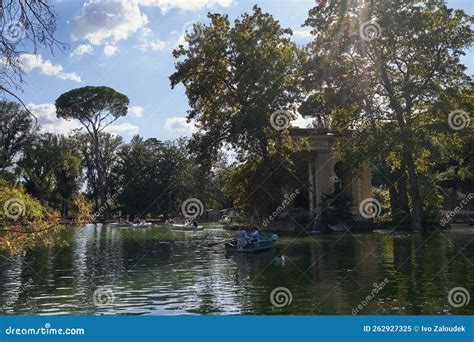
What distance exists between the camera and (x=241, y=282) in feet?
57.5

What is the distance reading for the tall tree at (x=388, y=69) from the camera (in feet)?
132

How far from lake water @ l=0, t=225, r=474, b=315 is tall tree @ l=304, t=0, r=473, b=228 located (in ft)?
47.3

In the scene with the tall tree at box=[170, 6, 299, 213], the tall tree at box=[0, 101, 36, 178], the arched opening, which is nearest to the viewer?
the tall tree at box=[170, 6, 299, 213]

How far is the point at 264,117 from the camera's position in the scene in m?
43.7

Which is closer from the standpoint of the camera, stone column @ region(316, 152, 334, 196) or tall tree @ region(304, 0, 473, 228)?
tall tree @ region(304, 0, 473, 228)

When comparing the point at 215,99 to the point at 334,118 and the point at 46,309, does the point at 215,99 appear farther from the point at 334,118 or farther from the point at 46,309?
the point at 46,309

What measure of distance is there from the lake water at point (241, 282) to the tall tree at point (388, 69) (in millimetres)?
14405

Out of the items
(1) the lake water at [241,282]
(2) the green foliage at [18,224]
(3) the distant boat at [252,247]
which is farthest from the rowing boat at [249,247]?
(2) the green foliage at [18,224]

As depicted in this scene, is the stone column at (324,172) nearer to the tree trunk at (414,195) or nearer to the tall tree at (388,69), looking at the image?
the tall tree at (388,69)

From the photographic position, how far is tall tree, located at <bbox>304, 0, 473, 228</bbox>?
4012 cm

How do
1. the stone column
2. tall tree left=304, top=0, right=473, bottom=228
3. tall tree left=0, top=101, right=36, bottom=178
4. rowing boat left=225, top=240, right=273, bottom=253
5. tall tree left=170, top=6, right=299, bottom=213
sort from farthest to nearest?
1. tall tree left=0, top=101, right=36, bottom=178
2. the stone column
3. tall tree left=170, top=6, right=299, bottom=213
4. tall tree left=304, top=0, right=473, bottom=228
5. rowing boat left=225, top=240, right=273, bottom=253

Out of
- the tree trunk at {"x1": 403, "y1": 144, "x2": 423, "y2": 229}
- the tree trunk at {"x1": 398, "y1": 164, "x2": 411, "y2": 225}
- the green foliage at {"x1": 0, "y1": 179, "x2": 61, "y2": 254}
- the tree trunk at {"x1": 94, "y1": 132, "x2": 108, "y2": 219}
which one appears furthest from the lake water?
the tree trunk at {"x1": 94, "y1": 132, "x2": 108, "y2": 219}

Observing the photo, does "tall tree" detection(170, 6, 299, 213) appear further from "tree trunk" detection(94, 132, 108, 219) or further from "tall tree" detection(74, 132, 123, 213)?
"tall tree" detection(74, 132, 123, 213)

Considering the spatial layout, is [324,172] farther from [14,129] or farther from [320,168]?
[14,129]
